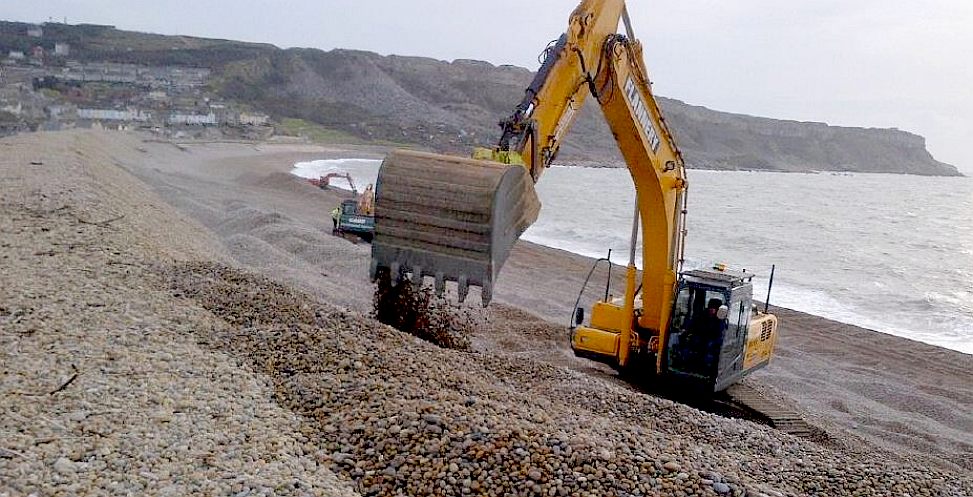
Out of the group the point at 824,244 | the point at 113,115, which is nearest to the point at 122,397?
the point at 824,244

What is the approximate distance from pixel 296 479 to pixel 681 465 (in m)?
2.63

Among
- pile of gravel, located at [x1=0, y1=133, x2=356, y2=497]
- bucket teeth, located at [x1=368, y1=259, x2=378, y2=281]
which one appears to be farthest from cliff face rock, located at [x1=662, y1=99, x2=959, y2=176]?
bucket teeth, located at [x1=368, y1=259, x2=378, y2=281]

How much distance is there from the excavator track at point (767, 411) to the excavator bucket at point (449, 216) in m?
4.38

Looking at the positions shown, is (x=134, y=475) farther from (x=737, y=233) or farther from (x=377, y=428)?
(x=737, y=233)

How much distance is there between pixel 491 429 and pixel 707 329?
13.8 ft

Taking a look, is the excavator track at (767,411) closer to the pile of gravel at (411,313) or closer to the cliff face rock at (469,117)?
the pile of gravel at (411,313)

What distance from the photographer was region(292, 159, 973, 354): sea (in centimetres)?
2328

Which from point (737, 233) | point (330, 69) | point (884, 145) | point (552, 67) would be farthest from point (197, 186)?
point (884, 145)

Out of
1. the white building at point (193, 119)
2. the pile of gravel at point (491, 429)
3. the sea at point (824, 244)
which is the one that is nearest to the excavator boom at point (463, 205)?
the pile of gravel at point (491, 429)

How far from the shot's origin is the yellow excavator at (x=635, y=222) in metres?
6.67

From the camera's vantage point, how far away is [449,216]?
263 inches

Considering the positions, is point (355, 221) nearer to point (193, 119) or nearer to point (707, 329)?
point (707, 329)

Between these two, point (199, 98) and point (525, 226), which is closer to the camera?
point (525, 226)

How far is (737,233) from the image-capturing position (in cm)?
4022
